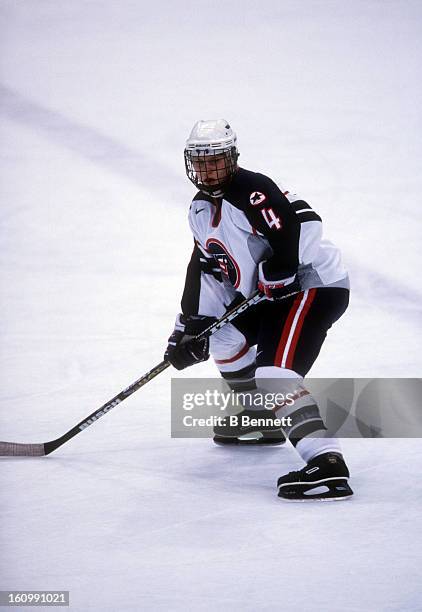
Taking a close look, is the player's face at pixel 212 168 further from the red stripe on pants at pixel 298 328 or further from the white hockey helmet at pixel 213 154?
the red stripe on pants at pixel 298 328

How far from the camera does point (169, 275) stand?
4.10 m

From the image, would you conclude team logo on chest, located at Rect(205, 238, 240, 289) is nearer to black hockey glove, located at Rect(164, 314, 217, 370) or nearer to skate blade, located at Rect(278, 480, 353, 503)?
black hockey glove, located at Rect(164, 314, 217, 370)

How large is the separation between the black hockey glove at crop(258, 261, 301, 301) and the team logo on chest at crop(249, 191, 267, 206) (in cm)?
15

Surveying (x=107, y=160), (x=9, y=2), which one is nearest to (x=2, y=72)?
(x=9, y=2)

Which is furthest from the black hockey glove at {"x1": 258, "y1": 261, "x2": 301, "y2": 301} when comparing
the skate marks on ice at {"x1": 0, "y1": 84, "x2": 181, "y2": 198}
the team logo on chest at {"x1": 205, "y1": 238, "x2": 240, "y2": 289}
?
the skate marks on ice at {"x1": 0, "y1": 84, "x2": 181, "y2": 198}

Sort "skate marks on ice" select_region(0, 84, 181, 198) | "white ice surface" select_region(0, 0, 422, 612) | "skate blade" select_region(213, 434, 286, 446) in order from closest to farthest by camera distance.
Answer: "white ice surface" select_region(0, 0, 422, 612) → "skate blade" select_region(213, 434, 286, 446) → "skate marks on ice" select_region(0, 84, 181, 198)

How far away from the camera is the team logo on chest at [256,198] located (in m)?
2.39

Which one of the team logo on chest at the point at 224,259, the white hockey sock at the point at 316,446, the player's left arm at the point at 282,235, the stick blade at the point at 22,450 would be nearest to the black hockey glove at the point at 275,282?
the player's left arm at the point at 282,235

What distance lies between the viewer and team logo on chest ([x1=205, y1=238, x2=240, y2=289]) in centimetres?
255

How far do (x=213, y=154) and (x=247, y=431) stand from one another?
816 millimetres

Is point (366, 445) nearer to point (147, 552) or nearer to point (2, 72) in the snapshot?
point (147, 552)

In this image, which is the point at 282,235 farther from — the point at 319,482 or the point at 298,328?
the point at 319,482

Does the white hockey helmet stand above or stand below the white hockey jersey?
above

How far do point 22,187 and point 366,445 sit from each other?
2.69 metres
